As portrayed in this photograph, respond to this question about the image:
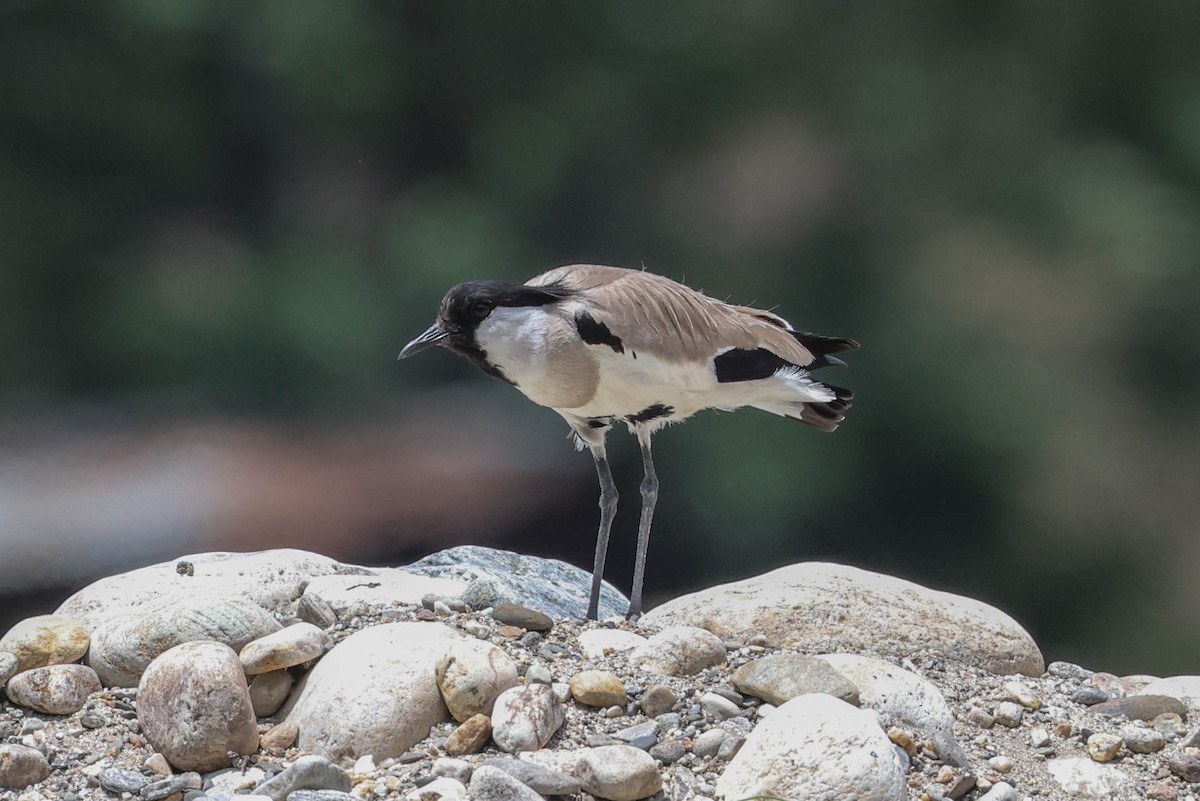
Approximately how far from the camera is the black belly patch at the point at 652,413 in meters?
2.63

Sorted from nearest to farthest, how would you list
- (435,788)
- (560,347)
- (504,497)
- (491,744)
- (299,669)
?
(435,788) → (491,744) → (299,669) → (560,347) → (504,497)

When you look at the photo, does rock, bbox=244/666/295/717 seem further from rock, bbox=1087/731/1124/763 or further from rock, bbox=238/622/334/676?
rock, bbox=1087/731/1124/763

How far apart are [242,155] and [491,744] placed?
230cm

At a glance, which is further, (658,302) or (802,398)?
(802,398)

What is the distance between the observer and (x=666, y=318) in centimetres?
262

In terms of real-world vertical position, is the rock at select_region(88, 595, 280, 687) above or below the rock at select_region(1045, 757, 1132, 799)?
above

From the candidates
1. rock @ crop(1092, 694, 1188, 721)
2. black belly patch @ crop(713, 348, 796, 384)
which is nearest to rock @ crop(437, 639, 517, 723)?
black belly patch @ crop(713, 348, 796, 384)

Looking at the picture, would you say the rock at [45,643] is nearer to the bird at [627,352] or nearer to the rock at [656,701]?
the bird at [627,352]

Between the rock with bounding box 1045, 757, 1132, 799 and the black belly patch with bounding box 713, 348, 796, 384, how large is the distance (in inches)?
40.7

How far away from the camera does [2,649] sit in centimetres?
210

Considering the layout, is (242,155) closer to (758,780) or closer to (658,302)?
(658,302)


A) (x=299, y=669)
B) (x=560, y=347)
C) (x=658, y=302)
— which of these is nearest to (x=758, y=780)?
(x=299, y=669)

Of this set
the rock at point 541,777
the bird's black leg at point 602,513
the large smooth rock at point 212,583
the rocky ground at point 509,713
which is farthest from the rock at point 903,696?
the large smooth rock at point 212,583

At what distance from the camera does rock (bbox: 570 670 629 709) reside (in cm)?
198
